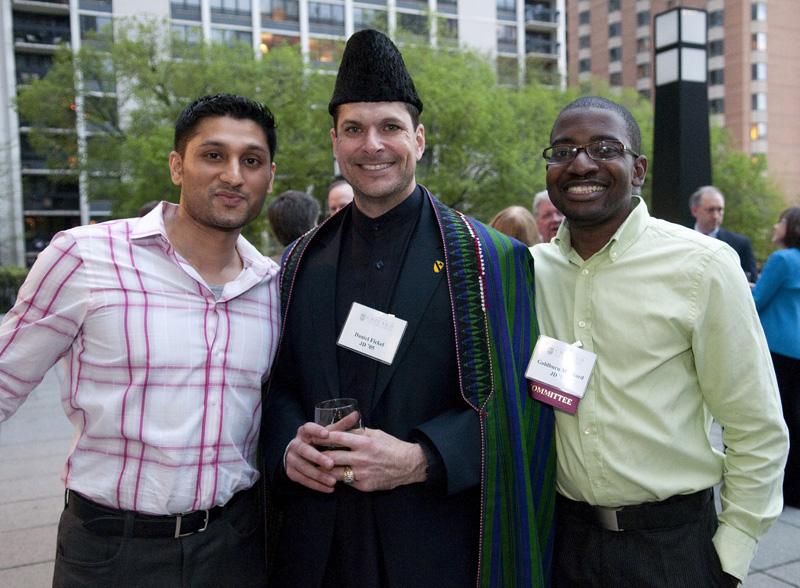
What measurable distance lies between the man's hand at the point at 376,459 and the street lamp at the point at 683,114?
6.74 m

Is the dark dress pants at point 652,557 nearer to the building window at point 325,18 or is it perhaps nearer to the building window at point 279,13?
the building window at point 279,13

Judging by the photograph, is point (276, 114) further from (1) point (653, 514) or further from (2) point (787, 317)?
(1) point (653, 514)

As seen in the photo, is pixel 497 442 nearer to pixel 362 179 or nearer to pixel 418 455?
pixel 418 455

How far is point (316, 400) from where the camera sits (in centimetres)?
209

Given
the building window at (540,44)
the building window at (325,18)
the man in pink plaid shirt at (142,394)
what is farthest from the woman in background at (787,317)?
the building window at (540,44)

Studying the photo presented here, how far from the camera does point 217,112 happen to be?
6.96 ft

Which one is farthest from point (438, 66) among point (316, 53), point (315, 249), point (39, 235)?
point (39, 235)

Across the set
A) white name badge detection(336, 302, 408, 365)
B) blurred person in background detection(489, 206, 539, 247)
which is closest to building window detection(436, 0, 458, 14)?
blurred person in background detection(489, 206, 539, 247)

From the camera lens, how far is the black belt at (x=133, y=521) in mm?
1876

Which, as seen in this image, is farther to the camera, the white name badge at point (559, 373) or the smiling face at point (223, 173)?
the smiling face at point (223, 173)

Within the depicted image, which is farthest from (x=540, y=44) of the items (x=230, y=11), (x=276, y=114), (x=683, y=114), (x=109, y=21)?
(x=683, y=114)

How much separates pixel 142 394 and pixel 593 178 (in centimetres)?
141

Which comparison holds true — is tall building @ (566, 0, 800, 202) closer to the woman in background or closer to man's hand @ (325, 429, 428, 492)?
the woman in background

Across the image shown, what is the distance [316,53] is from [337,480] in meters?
29.8
